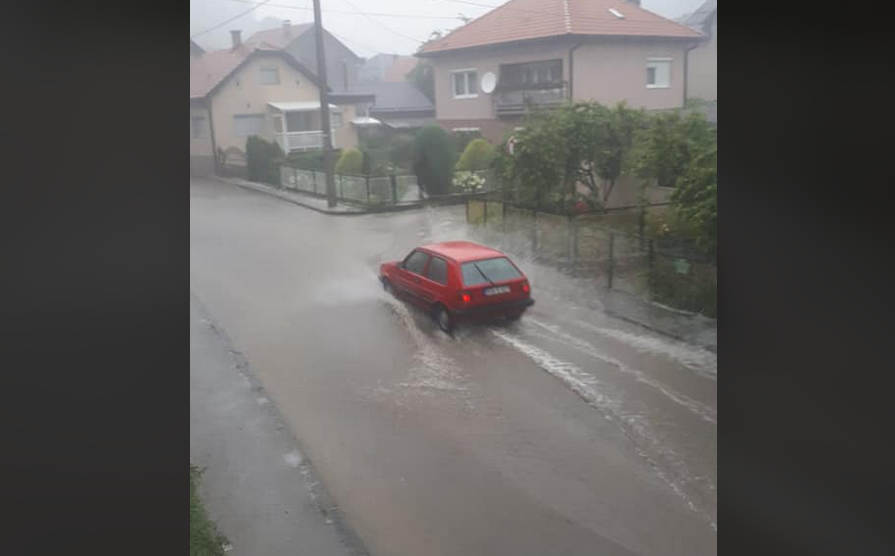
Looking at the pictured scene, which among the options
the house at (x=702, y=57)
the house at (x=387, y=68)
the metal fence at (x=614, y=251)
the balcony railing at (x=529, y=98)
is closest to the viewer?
the metal fence at (x=614, y=251)

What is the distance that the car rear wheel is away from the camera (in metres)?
7.85

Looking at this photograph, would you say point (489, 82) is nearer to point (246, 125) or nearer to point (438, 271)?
point (438, 271)

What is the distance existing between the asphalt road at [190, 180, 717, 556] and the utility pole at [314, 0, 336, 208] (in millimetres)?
4422

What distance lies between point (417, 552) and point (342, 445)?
150 centimetres

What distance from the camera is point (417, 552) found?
13.9 feet

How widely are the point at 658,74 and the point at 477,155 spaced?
300 centimetres

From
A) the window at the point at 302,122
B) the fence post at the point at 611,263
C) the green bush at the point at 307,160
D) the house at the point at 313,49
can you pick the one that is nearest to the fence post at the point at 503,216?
the fence post at the point at 611,263

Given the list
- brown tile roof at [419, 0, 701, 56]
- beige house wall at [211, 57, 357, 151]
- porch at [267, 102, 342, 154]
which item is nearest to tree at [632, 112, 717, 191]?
brown tile roof at [419, 0, 701, 56]

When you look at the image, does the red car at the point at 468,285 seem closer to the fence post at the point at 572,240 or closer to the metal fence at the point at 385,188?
the fence post at the point at 572,240

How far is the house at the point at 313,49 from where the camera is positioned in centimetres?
1449

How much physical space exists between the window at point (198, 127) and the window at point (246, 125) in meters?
0.77
